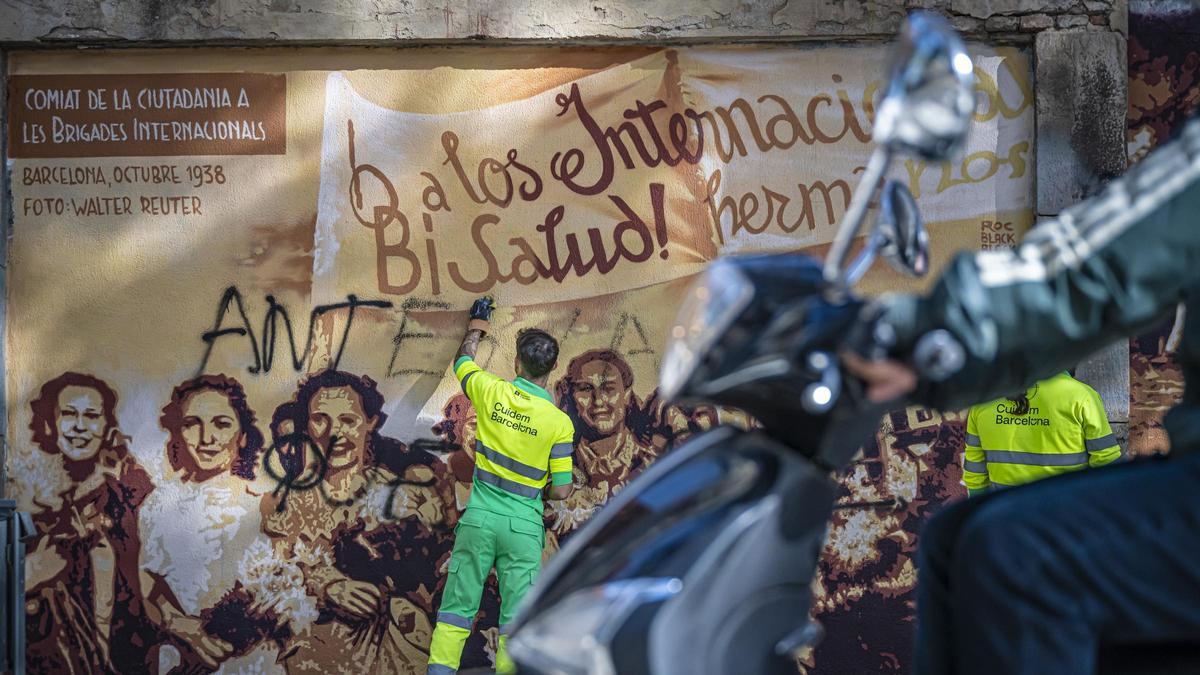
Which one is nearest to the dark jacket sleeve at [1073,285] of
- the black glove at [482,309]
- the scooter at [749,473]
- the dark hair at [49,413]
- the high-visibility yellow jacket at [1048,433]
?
the scooter at [749,473]

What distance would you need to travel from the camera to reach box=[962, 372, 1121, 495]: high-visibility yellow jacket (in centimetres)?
542

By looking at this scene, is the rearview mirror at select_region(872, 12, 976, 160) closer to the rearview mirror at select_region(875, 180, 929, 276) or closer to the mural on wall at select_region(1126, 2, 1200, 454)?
the rearview mirror at select_region(875, 180, 929, 276)

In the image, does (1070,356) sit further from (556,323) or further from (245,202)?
(245,202)

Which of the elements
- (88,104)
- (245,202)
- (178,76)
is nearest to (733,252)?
(245,202)

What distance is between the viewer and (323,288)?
6422 millimetres

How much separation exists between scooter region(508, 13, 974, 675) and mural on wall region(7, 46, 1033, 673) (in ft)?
15.8

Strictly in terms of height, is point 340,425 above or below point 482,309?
below

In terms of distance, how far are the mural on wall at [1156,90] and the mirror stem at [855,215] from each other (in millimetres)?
5601

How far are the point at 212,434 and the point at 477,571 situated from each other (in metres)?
1.70

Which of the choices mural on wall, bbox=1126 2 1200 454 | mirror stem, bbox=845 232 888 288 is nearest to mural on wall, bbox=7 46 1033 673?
mural on wall, bbox=1126 2 1200 454

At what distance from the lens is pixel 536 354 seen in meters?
6.08

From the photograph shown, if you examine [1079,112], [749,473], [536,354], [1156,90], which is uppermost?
[1156,90]

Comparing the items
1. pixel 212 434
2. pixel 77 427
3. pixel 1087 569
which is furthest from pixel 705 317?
pixel 77 427

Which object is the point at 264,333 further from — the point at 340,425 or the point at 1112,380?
the point at 1112,380
